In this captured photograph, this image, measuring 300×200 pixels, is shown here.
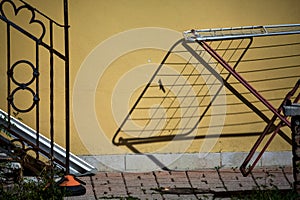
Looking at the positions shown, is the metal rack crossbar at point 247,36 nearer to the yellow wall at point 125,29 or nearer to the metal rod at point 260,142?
the metal rod at point 260,142

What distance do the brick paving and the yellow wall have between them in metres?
0.32

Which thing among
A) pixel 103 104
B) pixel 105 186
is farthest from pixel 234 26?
pixel 105 186

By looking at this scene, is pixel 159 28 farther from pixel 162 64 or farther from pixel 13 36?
pixel 13 36

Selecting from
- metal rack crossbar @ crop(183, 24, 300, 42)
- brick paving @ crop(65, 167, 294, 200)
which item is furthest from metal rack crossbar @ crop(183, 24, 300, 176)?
brick paving @ crop(65, 167, 294, 200)

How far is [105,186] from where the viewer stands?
6980mm

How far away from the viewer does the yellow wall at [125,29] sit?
753cm

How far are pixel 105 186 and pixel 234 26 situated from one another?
2.13 m

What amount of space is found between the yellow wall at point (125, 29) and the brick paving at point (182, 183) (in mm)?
316

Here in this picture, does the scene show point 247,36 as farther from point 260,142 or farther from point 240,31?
point 260,142

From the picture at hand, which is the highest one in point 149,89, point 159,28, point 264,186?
point 159,28

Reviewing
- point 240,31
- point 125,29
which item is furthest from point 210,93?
point 125,29

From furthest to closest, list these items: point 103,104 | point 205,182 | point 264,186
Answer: point 103,104 < point 205,182 < point 264,186

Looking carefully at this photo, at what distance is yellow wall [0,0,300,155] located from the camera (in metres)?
7.53

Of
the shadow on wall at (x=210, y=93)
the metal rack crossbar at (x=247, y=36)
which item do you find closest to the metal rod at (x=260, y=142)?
the metal rack crossbar at (x=247, y=36)
